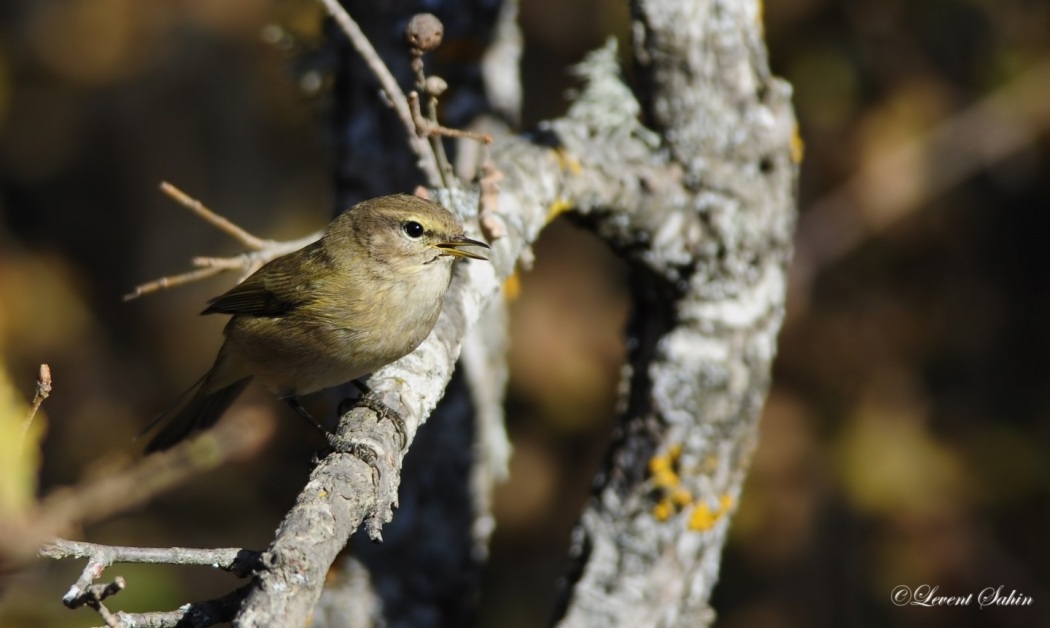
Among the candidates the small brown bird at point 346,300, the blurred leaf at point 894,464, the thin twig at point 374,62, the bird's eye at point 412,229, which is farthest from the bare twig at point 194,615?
the blurred leaf at point 894,464

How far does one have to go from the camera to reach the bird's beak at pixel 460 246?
114 inches

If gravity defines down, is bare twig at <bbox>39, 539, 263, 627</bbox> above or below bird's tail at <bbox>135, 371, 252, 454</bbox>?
below

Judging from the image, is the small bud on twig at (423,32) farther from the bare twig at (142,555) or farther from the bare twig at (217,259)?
the bare twig at (142,555)

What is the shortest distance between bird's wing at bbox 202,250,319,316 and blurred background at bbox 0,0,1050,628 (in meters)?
2.31

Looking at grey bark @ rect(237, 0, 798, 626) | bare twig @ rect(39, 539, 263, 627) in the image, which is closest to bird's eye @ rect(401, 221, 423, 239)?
grey bark @ rect(237, 0, 798, 626)

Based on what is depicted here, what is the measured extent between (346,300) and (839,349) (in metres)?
4.11

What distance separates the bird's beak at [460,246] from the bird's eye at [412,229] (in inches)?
4.3

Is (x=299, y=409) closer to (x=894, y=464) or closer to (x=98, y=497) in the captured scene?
(x=98, y=497)

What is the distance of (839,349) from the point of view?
21.4 feet

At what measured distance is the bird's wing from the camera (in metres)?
3.50

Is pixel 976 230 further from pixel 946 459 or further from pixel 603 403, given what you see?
pixel 603 403

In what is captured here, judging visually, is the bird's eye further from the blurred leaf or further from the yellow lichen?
the blurred leaf

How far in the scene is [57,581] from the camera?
466cm

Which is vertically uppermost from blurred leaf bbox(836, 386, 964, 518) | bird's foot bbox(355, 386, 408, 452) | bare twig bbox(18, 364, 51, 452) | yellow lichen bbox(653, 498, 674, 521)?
blurred leaf bbox(836, 386, 964, 518)
